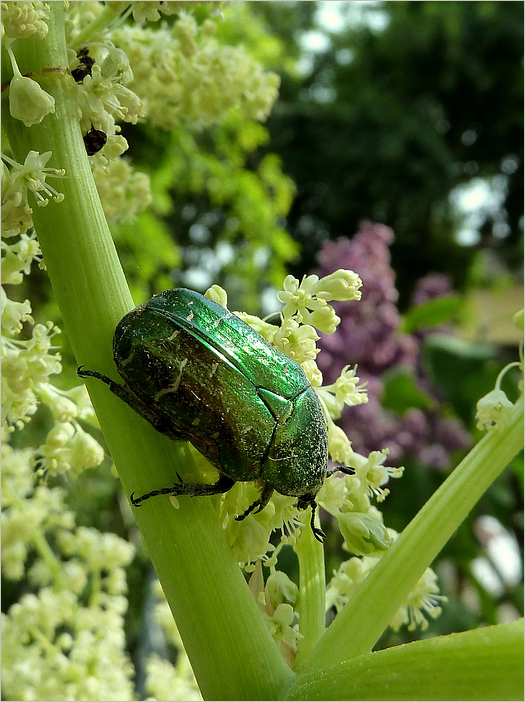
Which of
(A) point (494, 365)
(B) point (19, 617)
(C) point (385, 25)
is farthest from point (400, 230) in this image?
(B) point (19, 617)

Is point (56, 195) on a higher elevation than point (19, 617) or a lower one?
higher

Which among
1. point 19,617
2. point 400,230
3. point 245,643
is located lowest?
point 400,230

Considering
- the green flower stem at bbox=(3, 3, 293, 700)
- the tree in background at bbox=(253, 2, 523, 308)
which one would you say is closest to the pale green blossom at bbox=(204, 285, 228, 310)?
the green flower stem at bbox=(3, 3, 293, 700)

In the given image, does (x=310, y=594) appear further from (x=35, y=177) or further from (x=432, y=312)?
(x=432, y=312)

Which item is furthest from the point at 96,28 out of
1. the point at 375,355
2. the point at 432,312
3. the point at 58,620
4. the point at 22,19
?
the point at 432,312

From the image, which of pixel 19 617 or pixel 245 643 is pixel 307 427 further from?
pixel 19 617

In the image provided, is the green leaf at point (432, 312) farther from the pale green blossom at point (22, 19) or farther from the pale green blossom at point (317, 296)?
the pale green blossom at point (22, 19)

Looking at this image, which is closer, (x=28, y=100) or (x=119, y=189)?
(x=28, y=100)
